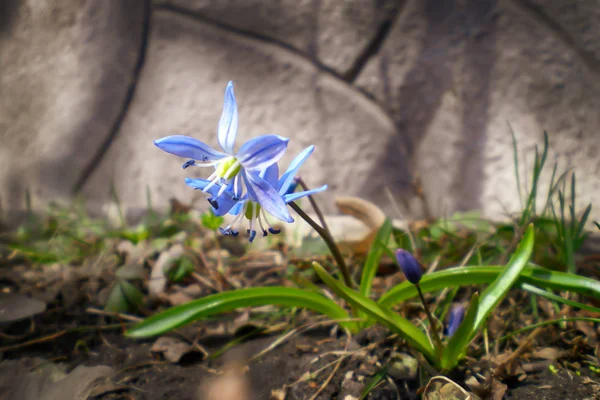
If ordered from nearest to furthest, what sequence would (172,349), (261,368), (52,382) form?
(52,382) → (261,368) → (172,349)

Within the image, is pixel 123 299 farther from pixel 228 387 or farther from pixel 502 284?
pixel 502 284

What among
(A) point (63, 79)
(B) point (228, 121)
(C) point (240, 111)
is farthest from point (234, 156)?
(A) point (63, 79)

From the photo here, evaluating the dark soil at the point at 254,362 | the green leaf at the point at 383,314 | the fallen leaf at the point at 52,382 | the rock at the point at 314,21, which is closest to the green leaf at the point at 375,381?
the dark soil at the point at 254,362

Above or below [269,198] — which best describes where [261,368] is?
below

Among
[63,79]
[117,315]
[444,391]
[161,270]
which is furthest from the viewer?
[63,79]

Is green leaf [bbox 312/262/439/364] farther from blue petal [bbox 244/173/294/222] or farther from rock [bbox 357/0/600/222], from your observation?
rock [bbox 357/0/600/222]

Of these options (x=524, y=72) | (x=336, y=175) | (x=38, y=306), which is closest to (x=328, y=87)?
(x=336, y=175)

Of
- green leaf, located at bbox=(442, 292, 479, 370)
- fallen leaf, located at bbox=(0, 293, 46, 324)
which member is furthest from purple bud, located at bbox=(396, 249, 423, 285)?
fallen leaf, located at bbox=(0, 293, 46, 324)
